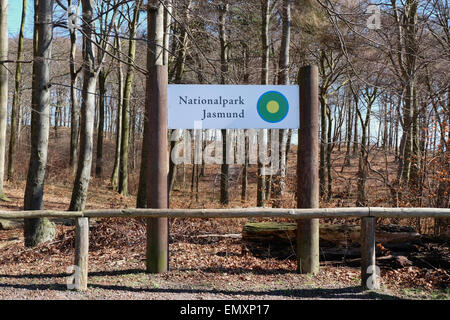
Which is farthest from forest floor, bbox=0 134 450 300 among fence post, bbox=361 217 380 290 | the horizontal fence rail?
the horizontal fence rail

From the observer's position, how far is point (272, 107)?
5621 millimetres

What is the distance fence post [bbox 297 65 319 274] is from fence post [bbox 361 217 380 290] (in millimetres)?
735

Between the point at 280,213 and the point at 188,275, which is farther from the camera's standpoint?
the point at 188,275

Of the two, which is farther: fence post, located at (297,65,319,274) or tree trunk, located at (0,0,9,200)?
tree trunk, located at (0,0,9,200)

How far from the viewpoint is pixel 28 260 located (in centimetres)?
658

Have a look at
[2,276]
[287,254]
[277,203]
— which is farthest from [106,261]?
[277,203]

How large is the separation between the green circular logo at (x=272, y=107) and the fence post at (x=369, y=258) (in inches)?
70.9

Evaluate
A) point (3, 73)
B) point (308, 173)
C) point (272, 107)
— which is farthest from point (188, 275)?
point (3, 73)

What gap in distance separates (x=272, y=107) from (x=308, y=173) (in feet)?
3.51

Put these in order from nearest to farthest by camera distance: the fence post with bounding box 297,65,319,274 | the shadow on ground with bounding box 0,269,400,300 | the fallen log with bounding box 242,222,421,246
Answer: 1. the shadow on ground with bounding box 0,269,400,300
2. the fence post with bounding box 297,65,319,274
3. the fallen log with bounding box 242,222,421,246

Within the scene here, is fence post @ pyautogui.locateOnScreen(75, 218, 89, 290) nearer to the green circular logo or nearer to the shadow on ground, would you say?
the shadow on ground

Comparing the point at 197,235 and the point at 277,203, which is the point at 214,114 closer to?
the point at 197,235

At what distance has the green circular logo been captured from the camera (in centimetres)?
559

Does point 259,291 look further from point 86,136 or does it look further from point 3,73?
point 3,73
